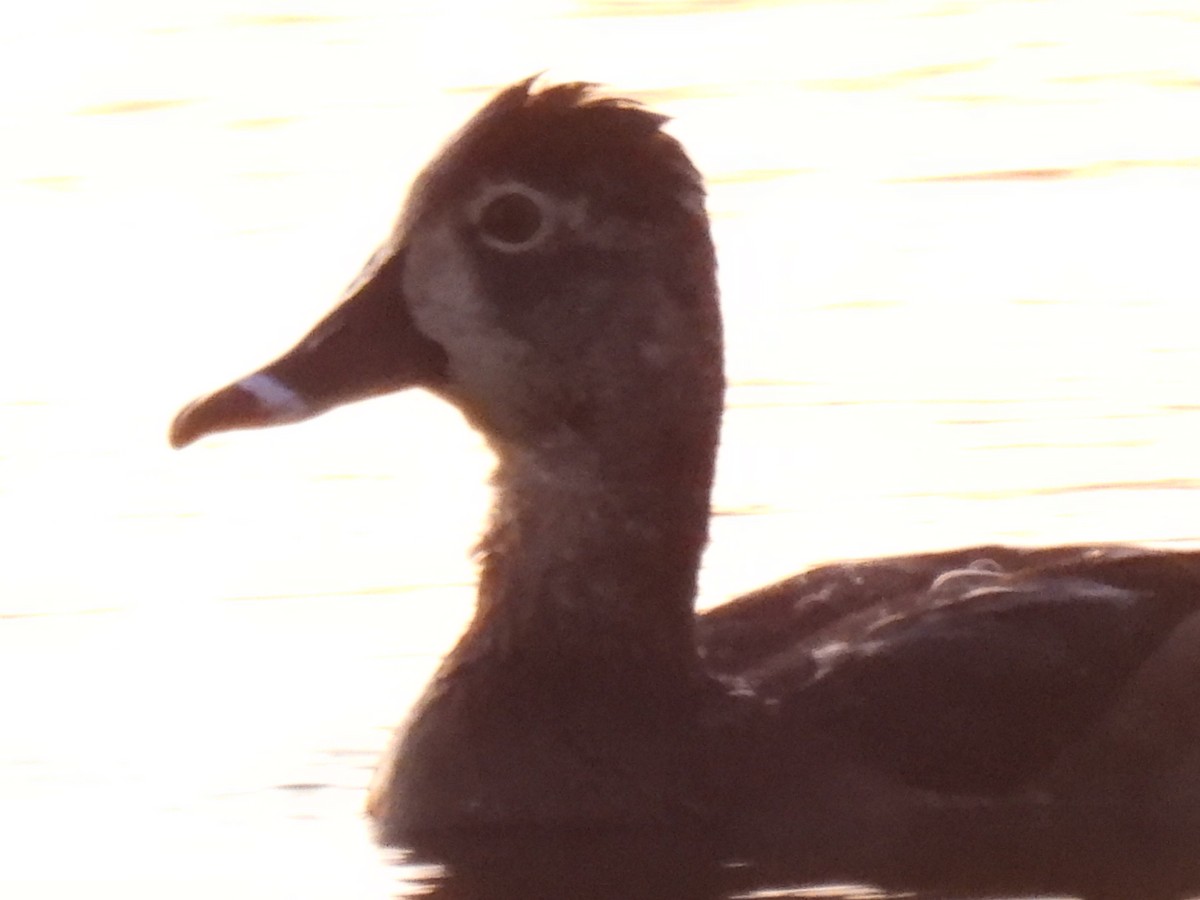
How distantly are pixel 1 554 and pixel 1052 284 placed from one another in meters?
3.61

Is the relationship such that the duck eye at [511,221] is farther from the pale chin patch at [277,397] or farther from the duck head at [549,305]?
the pale chin patch at [277,397]

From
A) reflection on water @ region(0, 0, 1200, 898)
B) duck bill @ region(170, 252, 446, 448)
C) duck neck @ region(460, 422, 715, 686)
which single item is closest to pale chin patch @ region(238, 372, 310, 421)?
duck bill @ region(170, 252, 446, 448)

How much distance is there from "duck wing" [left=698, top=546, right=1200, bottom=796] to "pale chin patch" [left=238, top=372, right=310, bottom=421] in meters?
1.01

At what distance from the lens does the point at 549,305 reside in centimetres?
903

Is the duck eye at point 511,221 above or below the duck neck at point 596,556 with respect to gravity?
above

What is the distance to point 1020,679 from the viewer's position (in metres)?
8.91

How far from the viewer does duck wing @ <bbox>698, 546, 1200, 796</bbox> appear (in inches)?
347

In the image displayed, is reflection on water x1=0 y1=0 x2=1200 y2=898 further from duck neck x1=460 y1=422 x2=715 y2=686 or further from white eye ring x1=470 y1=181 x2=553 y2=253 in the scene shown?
white eye ring x1=470 y1=181 x2=553 y2=253

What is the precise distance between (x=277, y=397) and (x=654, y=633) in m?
0.94

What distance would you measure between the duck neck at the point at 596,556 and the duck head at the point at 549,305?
0.05m

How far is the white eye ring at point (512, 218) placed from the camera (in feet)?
29.6

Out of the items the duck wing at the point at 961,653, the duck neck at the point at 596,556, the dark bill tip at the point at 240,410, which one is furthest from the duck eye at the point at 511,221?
the duck wing at the point at 961,653

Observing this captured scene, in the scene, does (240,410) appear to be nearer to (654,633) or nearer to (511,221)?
(511,221)

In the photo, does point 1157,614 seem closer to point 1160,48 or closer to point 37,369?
point 37,369
